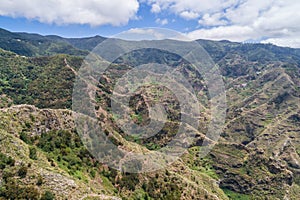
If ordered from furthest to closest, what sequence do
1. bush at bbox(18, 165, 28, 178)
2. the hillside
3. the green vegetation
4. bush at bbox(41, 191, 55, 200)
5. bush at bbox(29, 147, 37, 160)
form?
the green vegetation → bush at bbox(29, 147, 37, 160) → the hillside → bush at bbox(18, 165, 28, 178) → bush at bbox(41, 191, 55, 200)

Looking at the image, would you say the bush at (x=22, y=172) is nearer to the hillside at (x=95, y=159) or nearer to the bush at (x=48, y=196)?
the hillside at (x=95, y=159)

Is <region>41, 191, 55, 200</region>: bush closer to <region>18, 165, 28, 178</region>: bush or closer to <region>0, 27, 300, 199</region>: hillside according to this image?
<region>0, 27, 300, 199</region>: hillside

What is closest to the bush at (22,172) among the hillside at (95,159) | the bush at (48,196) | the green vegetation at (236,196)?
the hillside at (95,159)

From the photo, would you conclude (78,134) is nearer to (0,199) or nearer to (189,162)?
(0,199)

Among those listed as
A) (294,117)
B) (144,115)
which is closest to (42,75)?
(144,115)

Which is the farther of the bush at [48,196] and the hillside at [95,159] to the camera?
the hillside at [95,159]

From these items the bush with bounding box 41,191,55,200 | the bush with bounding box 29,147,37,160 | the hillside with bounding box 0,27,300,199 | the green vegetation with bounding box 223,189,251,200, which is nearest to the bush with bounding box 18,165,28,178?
the hillside with bounding box 0,27,300,199

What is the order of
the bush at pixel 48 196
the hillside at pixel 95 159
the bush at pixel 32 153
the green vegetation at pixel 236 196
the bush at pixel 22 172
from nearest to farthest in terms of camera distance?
the bush at pixel 48 196 → the bush at pixel 22 172 → the hillside at pixel 95 159 → the bush at pixel 32 153 → the green vegetation at pixel 236 196

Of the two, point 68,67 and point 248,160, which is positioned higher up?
point 68,67

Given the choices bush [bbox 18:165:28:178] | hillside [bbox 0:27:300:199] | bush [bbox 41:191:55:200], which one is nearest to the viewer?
bush [bbox 41:191:55:200]

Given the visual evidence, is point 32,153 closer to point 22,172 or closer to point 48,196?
point 22,172

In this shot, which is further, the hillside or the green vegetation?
the green vegetation

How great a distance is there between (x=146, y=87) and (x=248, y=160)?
75.6 meters

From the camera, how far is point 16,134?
116 ft
